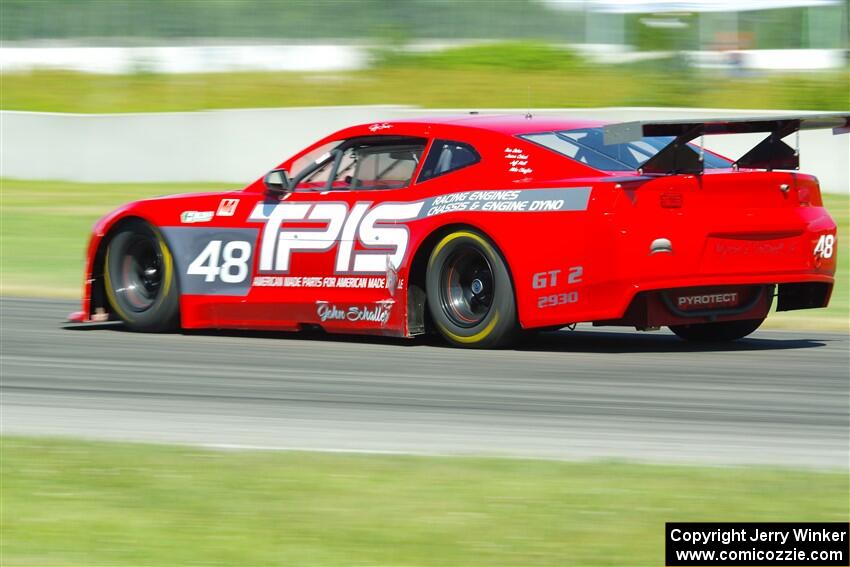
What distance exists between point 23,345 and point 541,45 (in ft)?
55.1

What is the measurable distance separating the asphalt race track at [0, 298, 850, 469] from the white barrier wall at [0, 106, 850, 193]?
11908mm

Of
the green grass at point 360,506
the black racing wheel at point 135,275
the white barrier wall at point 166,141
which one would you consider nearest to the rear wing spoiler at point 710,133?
the green grass at point 360,506

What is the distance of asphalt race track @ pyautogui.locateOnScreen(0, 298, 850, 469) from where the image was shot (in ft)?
20.1

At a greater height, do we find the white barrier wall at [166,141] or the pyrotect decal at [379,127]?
the white barrier wall at [166,141]

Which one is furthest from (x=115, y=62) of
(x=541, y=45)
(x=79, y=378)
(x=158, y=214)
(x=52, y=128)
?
(x=79, y=378)

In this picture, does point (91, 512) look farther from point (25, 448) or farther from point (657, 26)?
point (657, 26)

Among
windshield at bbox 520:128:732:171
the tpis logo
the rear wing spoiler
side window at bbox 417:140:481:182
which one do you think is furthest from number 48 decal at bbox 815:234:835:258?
the tpis logo

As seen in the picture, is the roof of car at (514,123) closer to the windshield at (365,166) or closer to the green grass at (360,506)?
the windshield at (365,166)

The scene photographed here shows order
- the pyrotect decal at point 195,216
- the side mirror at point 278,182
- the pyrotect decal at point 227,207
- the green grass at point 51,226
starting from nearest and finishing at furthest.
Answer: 1. the side mirror at point 278,182
2. the pyrotect decal at point 227,207
3. the pyrotect decal at point 195,216
4. the green grass at point 51,226

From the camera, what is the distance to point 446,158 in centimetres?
895

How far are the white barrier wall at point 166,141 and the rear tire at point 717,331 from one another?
39.0 ft

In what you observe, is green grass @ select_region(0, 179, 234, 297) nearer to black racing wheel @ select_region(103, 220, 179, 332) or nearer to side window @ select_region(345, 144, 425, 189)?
black racing wheel @ select_region(103, 220, 179, 332)

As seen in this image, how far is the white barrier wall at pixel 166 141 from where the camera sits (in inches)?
851

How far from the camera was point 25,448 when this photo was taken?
6.00 meters
